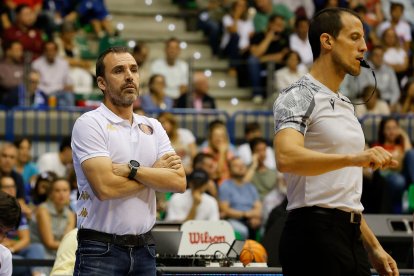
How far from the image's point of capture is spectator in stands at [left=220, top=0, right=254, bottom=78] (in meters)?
19.1

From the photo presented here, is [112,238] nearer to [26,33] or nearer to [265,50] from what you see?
[26,33]

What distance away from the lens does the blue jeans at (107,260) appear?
595cm

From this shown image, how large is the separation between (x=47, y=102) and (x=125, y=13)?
4.12 m

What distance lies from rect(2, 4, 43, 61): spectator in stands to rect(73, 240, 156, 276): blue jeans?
37.6ft

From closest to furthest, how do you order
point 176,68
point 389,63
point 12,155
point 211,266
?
point 211,266 → point 12,155 → point 176,68 → point 389,63

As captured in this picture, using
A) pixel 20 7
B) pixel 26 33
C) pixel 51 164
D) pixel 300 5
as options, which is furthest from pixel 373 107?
pixel 20 7

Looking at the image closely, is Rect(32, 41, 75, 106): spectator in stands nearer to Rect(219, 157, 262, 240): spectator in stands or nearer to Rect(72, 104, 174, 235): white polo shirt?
Rect(219, 157, 262, 240): spectator in stands

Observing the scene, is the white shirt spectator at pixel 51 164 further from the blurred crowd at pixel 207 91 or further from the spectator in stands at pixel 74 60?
the spectator in stands at pixel 74 60

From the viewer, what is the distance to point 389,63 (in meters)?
19.5

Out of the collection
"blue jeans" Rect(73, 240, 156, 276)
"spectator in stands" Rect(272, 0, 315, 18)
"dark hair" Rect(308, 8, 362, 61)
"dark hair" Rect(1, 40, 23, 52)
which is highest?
"spectator in stands" Rect(272, 0, 315, 18)

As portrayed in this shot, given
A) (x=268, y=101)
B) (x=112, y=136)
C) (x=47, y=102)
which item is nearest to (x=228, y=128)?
(x=268, y=101)

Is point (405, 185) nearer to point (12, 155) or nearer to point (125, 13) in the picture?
point (12, 155)

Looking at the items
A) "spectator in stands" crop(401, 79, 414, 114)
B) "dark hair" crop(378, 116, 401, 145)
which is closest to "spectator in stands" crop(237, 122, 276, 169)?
"dark hair" crop(378, 116, 401, 145)

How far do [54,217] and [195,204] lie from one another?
1791 mm
